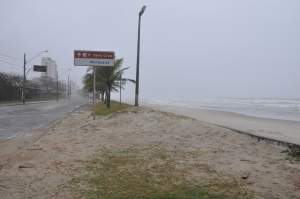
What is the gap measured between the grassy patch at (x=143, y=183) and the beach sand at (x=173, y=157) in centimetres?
19

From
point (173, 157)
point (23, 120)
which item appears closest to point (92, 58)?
point (23, 120)

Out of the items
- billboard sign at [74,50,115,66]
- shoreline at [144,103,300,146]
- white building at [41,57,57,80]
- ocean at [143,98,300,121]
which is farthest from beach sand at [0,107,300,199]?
white building at [41,57,57,80]

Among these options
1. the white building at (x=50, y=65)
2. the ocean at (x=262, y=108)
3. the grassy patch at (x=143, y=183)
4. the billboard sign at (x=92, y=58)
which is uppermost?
the white building at (x=50, y=65)

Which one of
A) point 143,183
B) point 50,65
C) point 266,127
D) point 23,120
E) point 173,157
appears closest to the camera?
point 143,183

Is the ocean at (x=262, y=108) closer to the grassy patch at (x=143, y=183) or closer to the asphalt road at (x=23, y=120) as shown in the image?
the asphalt road at (x=23, y=120)

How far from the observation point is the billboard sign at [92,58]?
18.2m

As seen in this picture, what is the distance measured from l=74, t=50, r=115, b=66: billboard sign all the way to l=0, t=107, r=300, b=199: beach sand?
5.73 m

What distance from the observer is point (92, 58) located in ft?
61.0

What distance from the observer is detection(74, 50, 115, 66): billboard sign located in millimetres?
18250

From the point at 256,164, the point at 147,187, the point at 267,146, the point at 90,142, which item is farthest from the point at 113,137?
the point at 147,187

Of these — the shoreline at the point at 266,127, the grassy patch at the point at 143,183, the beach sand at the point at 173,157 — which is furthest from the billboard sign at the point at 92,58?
the grassy patch at the point at 143,183

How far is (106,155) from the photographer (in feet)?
28.2

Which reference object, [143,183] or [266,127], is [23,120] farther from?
[143,183]

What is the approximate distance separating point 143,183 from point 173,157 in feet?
7.88
